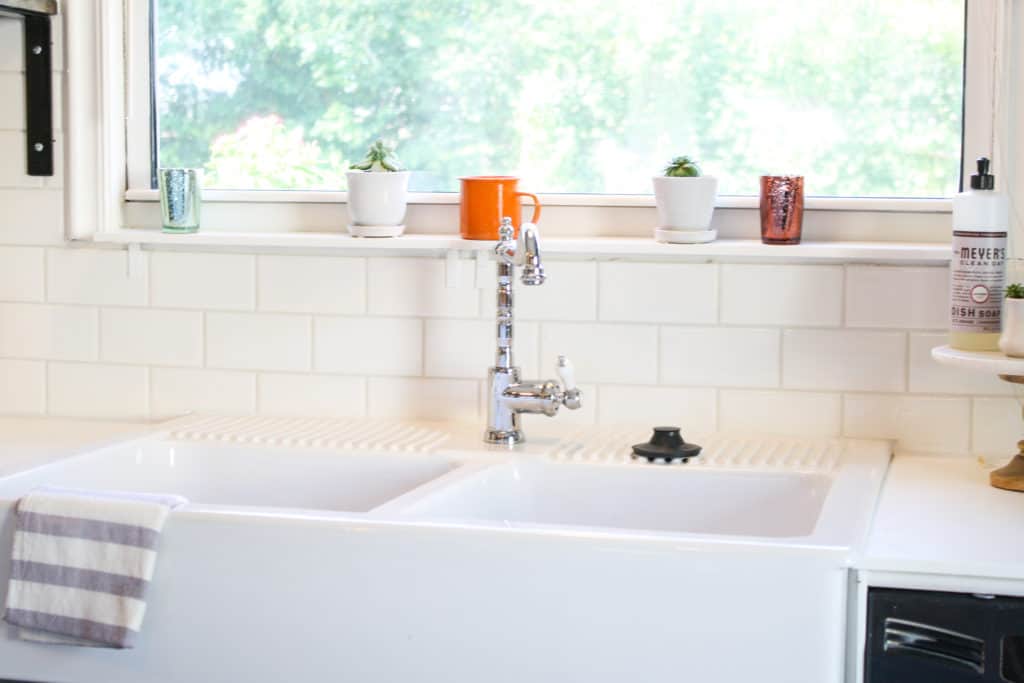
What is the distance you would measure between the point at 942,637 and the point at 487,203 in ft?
3.06

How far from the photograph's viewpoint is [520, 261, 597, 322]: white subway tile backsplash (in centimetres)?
215

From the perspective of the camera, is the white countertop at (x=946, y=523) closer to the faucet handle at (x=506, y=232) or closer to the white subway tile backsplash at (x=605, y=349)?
the white subway tile backsplash at (x=605, y=349)

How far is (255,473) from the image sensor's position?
2047 mm

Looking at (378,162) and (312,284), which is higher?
(378,162)

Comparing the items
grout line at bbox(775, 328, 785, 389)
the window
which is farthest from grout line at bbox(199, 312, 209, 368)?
grout line at bbox(775, 328, 785, 389)

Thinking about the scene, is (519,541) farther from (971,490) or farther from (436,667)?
(971,490)

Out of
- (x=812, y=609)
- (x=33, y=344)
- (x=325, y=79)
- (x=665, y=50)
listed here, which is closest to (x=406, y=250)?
(x=325, y=79)

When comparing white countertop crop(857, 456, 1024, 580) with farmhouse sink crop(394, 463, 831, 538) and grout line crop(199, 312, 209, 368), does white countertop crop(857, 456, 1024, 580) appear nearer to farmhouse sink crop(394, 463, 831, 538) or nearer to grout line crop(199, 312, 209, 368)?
farmhouse sink crop(394, 463, 831, 538)

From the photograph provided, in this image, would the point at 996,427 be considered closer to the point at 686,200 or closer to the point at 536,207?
the point at 686,200

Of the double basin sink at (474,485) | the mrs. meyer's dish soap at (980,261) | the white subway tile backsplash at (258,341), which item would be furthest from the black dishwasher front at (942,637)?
the white subway tile backsplash at (258,341)

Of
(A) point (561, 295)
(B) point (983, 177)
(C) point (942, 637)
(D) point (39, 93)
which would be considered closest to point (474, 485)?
(A) point (561, 295)

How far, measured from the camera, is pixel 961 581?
146cm

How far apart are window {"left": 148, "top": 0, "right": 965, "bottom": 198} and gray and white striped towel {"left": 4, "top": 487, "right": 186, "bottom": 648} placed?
83 cm

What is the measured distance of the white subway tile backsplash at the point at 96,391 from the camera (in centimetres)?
233
